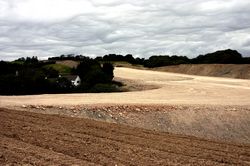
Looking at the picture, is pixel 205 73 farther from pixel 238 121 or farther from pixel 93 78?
pixel 238 121

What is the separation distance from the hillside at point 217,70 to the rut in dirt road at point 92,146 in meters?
65.4

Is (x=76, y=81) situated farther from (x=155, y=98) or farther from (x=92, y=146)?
(x=92, y=146)

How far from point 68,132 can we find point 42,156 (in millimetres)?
5370

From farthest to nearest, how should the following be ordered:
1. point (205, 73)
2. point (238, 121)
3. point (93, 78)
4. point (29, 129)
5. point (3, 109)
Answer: point (205, 73) < point (93, 78) < point (238, 121) < point (3, 109) < point (29, 129)

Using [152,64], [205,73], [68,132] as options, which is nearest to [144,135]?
[68,132]

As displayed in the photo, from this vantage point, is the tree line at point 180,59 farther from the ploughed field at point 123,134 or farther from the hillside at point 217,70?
the ploughed field at point 123,134

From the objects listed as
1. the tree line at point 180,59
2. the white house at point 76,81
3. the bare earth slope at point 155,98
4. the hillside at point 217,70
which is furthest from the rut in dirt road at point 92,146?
the tree line at point 180,59

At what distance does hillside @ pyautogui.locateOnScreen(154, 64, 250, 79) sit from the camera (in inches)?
3424

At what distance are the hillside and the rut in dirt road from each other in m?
65.4

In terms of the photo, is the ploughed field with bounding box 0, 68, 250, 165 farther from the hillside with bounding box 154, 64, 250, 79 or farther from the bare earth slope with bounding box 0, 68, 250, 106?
the hillside with bounding box 154, 64, 250, 79

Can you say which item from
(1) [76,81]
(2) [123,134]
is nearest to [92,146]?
(2) [123,134]

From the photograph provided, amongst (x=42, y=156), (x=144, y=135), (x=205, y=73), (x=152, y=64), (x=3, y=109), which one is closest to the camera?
(x=42, y=156)

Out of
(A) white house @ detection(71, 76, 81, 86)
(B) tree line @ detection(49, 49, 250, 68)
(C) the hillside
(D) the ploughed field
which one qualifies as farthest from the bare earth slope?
(B) tree line @ detection(49, 49, 250, 68)

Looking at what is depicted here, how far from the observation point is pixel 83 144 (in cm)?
1684
